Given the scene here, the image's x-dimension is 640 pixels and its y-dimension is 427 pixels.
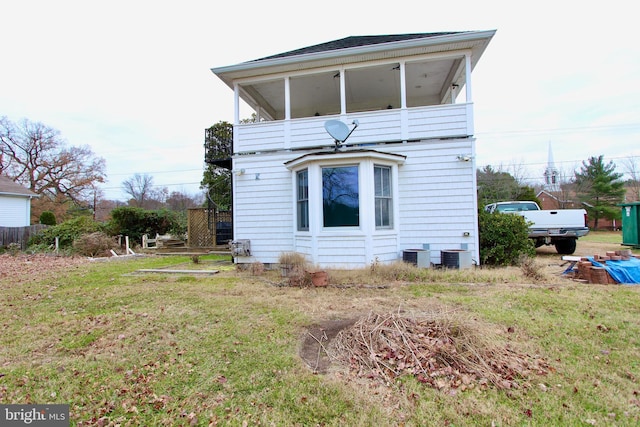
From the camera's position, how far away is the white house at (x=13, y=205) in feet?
68.4

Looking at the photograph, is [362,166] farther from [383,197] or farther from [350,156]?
[383,197]

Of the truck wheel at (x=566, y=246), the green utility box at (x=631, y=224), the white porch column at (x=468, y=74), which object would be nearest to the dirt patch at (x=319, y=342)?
the white porch column at (x=468, y=74)

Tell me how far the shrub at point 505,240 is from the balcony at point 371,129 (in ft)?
8.47

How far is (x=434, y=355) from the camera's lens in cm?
306

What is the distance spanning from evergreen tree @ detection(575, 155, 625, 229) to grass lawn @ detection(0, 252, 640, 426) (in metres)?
28.0

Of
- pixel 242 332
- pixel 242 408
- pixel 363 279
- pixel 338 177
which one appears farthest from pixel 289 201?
pixel 242 408

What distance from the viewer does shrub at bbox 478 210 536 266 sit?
8086mm

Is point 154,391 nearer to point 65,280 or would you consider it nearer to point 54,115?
point 65,280

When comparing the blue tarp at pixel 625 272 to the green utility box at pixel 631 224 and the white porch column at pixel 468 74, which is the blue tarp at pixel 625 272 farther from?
the green utility box at pixel 631 224

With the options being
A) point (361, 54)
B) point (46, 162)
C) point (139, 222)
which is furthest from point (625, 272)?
point (46, 162)

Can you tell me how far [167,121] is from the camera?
2978 centimetres

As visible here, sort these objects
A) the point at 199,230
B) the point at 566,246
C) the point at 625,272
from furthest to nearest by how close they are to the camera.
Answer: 1. the point at 199,230
2. the point at 566,246
3. the point at 625,272

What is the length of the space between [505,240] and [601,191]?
28.8 metres

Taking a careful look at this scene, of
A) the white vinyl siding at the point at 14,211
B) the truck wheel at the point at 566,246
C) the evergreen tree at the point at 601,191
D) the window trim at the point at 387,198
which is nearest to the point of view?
the window trim at the point at 387,198
